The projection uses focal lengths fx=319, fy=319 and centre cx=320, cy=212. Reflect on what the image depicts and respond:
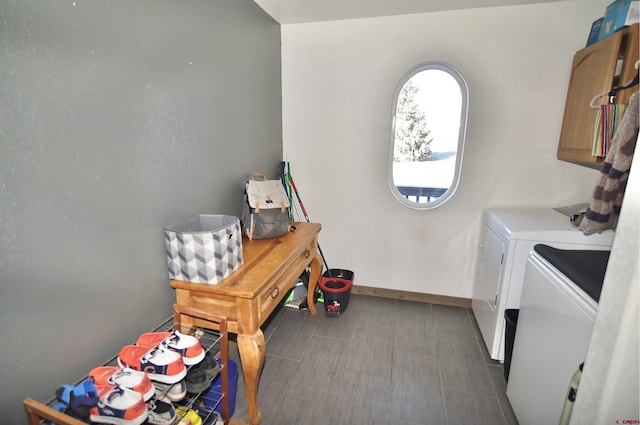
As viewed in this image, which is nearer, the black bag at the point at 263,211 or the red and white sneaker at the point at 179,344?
the red and white sneaker at the point at 179,344

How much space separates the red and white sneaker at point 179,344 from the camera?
1192 mm

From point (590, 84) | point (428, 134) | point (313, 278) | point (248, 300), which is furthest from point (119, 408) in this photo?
point (590, 84)

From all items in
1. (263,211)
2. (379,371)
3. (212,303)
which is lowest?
(379,371)

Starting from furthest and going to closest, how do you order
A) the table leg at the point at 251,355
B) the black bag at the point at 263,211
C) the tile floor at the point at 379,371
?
the black bag at the point at 263,211, the tile floor at the point at 379,371, the table leg at the point at 251,355

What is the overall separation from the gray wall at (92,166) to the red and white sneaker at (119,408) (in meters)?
0.31

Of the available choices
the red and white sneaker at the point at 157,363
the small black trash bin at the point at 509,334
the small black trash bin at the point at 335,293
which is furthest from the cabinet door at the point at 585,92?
the red and white sneaker at the point at 157,363

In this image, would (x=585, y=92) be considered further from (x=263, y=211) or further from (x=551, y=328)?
(x=263, y=211)

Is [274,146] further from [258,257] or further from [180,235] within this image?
[180,235]

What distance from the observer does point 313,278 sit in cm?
260

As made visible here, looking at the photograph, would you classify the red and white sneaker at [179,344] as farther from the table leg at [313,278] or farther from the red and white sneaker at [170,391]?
the table leg at [313,278]

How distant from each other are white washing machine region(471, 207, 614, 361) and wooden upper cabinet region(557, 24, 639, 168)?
438 mm

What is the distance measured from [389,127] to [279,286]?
163 cm

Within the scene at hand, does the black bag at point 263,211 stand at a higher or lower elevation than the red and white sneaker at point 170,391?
higher

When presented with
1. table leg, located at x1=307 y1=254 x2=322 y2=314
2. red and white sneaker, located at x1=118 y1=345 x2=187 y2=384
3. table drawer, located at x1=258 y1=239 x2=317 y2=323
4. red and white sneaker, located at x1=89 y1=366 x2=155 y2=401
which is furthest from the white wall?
red and white sneaker, located at x1=89 y1=366 x2=155 y2=401
